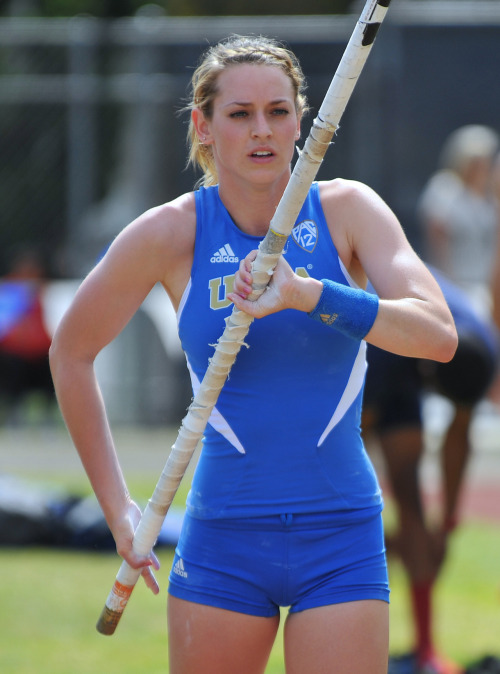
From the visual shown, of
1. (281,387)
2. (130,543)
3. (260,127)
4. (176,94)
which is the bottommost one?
(176,94)

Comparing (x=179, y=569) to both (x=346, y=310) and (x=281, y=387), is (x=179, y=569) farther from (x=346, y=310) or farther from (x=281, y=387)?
(x=346, y=310)

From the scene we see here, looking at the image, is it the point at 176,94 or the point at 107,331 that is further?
the point at 176,94

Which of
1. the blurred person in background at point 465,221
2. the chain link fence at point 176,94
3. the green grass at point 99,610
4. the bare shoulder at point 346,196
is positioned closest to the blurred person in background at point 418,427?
the green grass at point 99,610

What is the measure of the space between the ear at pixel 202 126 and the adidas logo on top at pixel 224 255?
324mm

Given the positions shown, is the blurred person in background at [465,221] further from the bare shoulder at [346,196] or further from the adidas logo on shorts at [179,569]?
the adidas logo on shorts at [179,569]

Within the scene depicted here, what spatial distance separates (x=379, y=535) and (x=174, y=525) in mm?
4236

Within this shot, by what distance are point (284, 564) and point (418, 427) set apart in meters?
2.57

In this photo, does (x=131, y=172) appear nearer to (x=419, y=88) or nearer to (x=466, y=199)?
(x=419, y=88)

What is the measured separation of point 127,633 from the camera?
5.67 metres

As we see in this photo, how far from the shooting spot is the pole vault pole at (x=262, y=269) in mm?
2541

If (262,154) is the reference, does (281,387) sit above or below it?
below

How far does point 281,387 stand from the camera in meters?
2.84

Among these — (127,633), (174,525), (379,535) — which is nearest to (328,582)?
(379,535)

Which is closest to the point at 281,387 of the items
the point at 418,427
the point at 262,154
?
the point at 262,154
